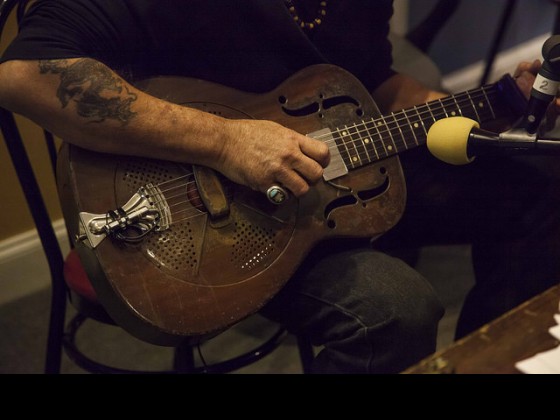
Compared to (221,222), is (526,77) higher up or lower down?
higher up

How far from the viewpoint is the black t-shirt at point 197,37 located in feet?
2.91

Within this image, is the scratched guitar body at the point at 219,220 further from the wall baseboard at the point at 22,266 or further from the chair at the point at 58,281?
the wall baseboard at the point at 22,266

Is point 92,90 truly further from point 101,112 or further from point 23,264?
point 23,264

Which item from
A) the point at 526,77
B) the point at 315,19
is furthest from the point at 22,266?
the point at 526,77

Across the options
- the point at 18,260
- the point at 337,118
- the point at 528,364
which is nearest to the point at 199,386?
the point at 528,364

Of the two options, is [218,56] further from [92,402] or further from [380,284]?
[92,402]

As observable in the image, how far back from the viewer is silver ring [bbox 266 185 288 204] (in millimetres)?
950

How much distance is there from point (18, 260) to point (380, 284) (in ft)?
4.00

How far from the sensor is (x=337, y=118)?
107 centimetres

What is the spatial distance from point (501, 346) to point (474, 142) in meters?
0.27

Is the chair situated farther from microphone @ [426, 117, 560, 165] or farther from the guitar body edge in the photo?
microphone @ [426, 117, 560, 165]

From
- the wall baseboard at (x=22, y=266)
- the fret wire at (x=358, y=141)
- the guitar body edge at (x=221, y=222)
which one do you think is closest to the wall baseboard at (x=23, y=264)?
the wall baseboard at (x=22, y=266)

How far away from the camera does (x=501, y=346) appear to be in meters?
0.65

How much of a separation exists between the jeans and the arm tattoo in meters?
0.39
